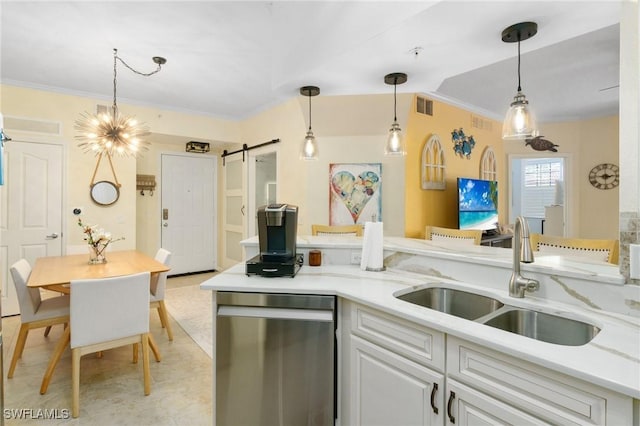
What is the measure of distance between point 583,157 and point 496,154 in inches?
63.2

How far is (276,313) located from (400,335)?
640 mm

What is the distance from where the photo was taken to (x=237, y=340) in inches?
66.1

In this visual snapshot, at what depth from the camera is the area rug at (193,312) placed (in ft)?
10.2

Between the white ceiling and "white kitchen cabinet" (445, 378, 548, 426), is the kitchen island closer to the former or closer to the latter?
"white kitchen cabinet" (445, 378, 548, 426)

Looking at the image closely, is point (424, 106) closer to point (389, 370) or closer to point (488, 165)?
point (488, 165)

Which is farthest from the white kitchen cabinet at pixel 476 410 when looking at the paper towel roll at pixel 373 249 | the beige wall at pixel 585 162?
the beige wall at pixel 585 162

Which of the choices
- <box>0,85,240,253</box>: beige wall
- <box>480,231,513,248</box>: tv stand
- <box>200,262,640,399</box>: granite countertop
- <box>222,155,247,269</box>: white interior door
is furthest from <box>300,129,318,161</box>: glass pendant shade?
<box>0,85,240,253</box>: beige wall

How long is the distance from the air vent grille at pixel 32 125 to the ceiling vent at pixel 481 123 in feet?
18.0

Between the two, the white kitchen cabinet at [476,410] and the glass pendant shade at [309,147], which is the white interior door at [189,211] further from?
the white kitchen cabinet at [476,410]

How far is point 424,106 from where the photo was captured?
405cm

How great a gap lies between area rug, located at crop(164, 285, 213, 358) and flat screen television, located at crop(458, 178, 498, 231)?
10.7 ft

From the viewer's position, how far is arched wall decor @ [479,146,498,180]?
4914 mm

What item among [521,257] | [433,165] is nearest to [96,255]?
[521,257]

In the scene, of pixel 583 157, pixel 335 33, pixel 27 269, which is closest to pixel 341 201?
pixel 335 33
